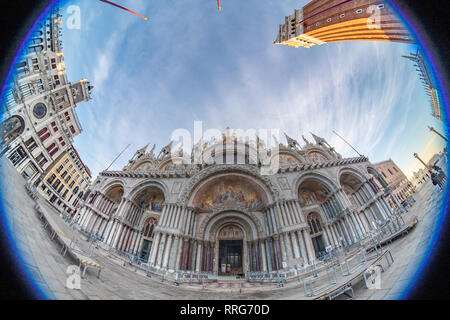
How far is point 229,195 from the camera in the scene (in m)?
20.1

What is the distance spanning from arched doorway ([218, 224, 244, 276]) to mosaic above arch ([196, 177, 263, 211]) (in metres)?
2.92

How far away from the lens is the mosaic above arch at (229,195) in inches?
761

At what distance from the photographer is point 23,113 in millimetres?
4445

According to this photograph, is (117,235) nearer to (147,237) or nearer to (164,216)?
(147,237)

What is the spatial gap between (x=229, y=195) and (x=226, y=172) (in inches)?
118

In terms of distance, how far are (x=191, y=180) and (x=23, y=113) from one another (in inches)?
599

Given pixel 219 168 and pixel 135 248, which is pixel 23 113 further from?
pixel 135 248

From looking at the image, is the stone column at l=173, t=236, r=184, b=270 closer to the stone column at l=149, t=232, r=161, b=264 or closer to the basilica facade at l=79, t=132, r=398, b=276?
the basilica facade at l=79, t=132, r=398, b=276

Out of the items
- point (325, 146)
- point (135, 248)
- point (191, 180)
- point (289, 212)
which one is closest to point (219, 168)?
point (191, 180)

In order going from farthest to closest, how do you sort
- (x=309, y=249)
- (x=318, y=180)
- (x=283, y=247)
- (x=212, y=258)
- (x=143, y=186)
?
1. (x=143, y=186)
2. (x=318, y=180)
3. (x=212, y=258)
4. (x=283, y=247)
5. (x=309, y=249)

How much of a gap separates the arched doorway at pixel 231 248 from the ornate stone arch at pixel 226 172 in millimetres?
5266

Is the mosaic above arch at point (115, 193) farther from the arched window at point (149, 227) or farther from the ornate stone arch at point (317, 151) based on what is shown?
the ornate stone arch at point (317, 151)

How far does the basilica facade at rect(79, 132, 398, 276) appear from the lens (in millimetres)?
15633

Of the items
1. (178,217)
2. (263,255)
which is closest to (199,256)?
(178,217)
